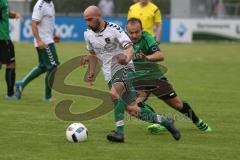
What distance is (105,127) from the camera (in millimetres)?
11133

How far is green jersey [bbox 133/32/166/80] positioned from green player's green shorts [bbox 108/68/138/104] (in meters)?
0.33

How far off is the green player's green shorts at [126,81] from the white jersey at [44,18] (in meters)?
4.40

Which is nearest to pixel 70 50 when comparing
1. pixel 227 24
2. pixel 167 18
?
pixel 167 18

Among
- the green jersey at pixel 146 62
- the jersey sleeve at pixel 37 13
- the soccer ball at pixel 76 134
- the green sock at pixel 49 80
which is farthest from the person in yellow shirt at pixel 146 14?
the soccer ball at pixel 76 134

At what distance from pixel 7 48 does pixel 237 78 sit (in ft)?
25.4

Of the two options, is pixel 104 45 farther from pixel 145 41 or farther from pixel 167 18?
pixel 167 18

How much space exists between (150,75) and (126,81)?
37.3 inches

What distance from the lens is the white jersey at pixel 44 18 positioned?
14023 millimetres

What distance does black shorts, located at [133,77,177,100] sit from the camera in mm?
10570

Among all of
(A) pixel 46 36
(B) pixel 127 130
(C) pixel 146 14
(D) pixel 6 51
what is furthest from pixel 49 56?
(B) pixel 127 130

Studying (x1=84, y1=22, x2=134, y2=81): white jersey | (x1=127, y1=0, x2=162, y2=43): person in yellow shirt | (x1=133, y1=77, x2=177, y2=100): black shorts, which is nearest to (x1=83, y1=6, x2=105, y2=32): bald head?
(x1=84, y1=22, x2=134, y2=81): white jersey

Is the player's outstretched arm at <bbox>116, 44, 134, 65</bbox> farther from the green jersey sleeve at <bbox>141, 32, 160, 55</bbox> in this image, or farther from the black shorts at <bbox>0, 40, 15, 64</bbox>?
the black shorts at <bbox>0, 40, 15, 64</bbox>

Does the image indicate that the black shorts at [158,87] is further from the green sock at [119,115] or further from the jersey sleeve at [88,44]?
the green sock at [119,115]

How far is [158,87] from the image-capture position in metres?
10.6
